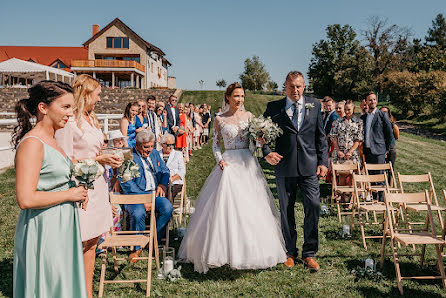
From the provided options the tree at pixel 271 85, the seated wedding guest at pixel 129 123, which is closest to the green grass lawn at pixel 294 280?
the seated wedding guest at pixel 129 123

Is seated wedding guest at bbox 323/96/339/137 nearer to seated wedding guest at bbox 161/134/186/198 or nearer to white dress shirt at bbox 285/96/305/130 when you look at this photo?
seated wedding guest at bbox 161/134/186/198

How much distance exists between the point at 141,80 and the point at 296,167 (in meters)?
48.9

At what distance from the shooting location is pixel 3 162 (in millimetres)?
10438

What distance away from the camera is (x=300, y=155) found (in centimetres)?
462

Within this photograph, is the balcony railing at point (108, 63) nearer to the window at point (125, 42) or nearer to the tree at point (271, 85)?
the window at point (125, 42)

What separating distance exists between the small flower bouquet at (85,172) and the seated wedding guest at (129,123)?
521cm

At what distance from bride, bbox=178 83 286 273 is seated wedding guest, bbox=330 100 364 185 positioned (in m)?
3.50

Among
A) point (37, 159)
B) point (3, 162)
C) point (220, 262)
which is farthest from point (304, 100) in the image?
point (3, 162)

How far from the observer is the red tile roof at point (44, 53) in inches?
2314

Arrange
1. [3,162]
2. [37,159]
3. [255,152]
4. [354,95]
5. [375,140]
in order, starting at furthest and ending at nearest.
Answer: [354,95]
[3,162]
[375,140]
[255,152]
[37,159]

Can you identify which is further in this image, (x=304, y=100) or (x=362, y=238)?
(x=362, y=238)

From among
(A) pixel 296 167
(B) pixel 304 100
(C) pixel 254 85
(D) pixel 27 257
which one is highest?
(C) pixel 254 85

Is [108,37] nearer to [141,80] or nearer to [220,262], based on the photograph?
[141,80]

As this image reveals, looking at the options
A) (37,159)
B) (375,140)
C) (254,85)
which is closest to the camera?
(37,159)
